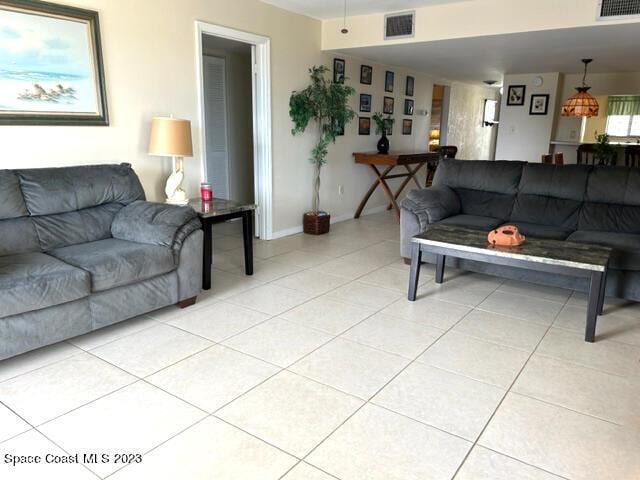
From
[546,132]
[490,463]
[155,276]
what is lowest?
[490,463]

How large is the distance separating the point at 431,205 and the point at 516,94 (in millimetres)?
4523

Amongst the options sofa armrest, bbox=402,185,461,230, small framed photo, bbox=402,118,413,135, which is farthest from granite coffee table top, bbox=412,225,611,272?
small framed photo, bbox=402,118,413,135

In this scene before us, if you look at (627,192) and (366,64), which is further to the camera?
(366,64)

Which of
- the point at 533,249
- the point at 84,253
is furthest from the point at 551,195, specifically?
the point at 84,253

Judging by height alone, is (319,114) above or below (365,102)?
below

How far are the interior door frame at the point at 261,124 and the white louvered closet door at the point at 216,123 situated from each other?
1.10 metres

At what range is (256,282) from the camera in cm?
363

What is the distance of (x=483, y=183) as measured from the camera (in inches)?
172

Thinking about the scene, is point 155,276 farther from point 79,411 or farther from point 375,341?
point 375,341

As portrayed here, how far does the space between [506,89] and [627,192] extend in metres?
4.35

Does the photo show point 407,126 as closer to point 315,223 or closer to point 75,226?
point 315,223

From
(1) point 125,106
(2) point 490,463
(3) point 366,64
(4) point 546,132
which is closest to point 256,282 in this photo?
(1) point 125,106

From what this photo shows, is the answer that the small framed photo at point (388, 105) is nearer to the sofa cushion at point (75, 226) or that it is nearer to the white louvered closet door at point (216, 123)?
the white louvered closet door at point (216, 123)

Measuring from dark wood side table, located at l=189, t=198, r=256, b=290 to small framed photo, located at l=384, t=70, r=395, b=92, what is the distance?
3633 millimetres
